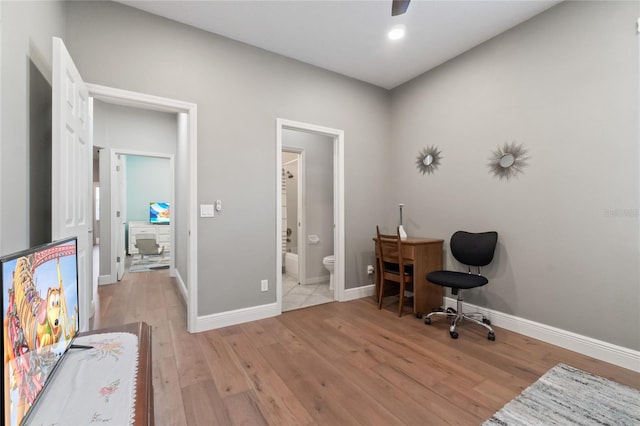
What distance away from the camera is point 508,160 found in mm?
2721

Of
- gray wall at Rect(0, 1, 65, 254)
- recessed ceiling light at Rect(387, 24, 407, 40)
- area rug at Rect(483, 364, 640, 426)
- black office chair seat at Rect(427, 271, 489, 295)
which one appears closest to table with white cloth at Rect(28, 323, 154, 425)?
gray wall at Rect(0, 1, 65, 254)

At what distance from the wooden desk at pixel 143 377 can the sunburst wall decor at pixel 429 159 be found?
3.22 meters

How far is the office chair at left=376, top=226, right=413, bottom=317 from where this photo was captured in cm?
308

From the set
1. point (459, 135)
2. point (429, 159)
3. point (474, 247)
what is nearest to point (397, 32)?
point (459, 135)

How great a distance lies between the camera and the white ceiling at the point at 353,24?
7.78 ft

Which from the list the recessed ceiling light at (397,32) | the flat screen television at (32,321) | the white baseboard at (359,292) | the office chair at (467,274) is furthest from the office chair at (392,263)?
the flat screen television at (32,321)

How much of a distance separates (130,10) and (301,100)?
5.60 ft

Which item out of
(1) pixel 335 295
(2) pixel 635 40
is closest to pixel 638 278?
(2) pixel 635 40

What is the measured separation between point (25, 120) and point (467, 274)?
3.50 m

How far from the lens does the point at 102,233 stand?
14.5ft

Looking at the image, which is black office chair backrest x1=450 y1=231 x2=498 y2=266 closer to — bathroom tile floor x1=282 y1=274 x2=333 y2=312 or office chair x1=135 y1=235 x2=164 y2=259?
bathroom tile floor x1=282 y1=274 x2=333 y2=312

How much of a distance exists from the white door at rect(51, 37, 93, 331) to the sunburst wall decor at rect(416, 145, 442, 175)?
11.1 feet

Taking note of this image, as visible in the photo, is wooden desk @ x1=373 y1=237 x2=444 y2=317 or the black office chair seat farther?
wooden desk @ x1=373 y1=237 x2=444 y2=317

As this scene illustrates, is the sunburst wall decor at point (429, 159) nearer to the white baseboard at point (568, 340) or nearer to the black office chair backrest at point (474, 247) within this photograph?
the black office chair backrest at point (474, 247)
